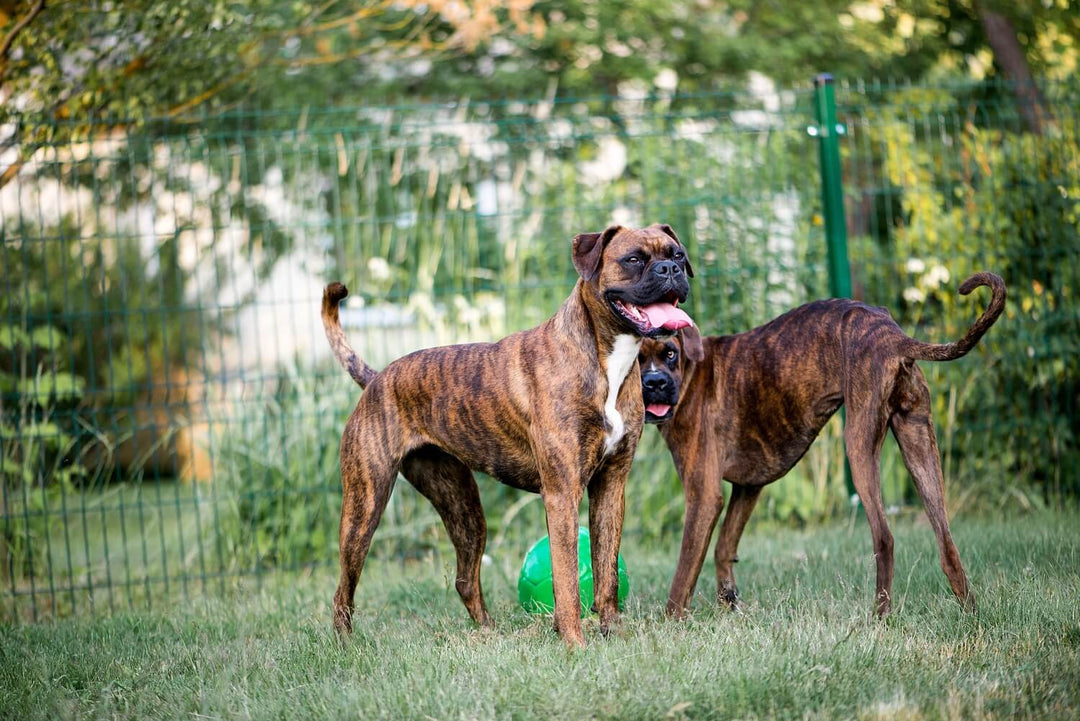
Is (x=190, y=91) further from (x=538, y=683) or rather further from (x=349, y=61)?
(x=538, y=683)

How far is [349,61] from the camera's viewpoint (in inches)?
495

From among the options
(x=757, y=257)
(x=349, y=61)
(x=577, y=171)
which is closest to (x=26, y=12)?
(x=577, y=171)

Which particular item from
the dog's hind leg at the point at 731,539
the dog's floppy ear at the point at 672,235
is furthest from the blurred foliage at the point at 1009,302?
the dog's floppy ear at the point at 672,235

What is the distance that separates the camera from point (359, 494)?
473cm

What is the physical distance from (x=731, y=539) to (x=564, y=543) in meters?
1.41

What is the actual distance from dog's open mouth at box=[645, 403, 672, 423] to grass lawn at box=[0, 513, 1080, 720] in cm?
91

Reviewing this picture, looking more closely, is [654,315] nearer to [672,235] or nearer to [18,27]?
[672,235]

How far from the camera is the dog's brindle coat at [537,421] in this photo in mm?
4242

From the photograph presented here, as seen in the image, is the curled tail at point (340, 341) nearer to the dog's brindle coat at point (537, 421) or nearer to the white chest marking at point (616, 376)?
the dog's brindle coat at point (537, 421)

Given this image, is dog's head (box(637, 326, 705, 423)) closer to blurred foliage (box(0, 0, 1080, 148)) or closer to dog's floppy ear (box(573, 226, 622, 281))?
dog's floppy ear (box(573, 226, 622, 281))

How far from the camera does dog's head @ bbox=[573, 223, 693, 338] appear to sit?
412 cm

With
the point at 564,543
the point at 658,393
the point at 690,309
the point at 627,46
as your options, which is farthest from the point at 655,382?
the point at 627,46

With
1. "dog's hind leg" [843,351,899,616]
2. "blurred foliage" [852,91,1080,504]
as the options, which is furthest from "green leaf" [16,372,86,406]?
"blurred foliage" [852,91,1080,504]

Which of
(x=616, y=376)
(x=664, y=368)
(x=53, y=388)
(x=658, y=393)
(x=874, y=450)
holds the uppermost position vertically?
(x=616, y=376)
